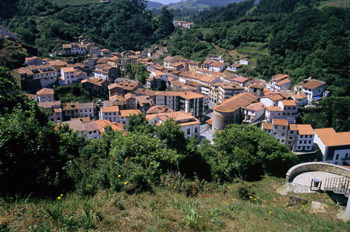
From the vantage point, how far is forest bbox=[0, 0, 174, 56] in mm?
54688

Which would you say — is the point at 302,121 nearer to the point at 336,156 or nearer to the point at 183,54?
the point at 336,156

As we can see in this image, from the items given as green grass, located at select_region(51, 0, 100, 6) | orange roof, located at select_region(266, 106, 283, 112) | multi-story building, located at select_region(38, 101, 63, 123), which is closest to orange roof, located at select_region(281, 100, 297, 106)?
orange roof, located at select_region(266, 106, 283, 112)

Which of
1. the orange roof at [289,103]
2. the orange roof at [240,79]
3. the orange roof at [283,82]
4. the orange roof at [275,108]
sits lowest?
the orange roof at [275,108]

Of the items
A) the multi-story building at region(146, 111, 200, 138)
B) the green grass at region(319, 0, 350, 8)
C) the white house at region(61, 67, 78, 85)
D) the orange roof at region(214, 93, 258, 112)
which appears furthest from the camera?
the green grass at region(319, 0, 350, 8)

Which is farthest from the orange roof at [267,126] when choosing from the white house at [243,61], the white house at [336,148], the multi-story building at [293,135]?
the white house at [243,61]

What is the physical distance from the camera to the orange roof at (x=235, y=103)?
98.8ft

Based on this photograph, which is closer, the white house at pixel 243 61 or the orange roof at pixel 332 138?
the orange roof at pixel 332 138

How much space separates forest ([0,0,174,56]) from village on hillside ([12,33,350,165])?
29.9 ft

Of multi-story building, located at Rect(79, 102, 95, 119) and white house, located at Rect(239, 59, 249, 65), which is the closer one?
multi-story building, located at Rect(79, 102, 95, 119)

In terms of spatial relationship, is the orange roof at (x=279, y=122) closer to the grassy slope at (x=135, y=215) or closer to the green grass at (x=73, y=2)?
the grassy slope at (x=135, y=215)

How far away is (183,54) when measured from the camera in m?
61.0

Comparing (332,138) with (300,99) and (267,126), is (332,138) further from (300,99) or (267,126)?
(300,99)

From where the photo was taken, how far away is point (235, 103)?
1247 inches

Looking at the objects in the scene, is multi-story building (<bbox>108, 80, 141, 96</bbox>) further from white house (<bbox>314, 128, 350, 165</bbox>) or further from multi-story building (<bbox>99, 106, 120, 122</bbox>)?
white house (<bbox>314, 128, 350, 165</bbox>)
